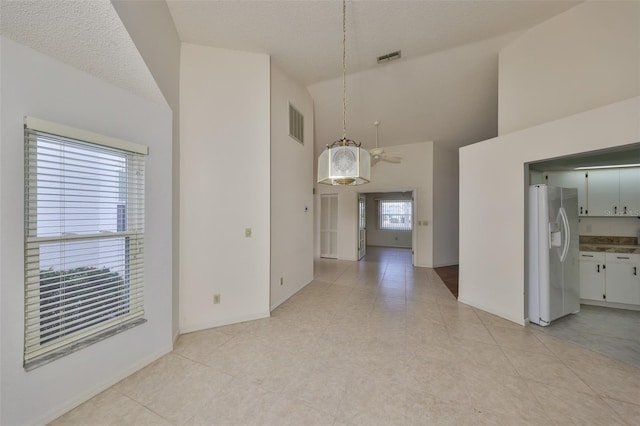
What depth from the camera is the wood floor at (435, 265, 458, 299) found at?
4.49 metres

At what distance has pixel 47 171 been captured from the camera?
5.40ft

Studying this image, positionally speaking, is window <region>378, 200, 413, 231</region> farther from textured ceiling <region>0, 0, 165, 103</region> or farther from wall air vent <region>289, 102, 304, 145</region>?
textured ceiling <region>0, 0, 165, 103</region>

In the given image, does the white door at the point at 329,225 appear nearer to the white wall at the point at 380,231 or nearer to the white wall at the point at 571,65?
the white wall at the point at 380,231

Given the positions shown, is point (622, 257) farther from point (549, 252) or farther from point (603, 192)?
point (549, 252)

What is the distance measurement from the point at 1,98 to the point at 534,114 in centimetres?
515

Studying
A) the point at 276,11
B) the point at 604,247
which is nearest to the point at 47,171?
the point at 276,11

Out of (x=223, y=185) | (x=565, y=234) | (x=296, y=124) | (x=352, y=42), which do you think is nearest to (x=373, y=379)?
(x=223, y=185)

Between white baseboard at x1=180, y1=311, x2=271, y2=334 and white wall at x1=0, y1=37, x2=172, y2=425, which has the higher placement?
white wall at x1=0, y1=37, x2=172, y2=425

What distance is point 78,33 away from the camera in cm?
149

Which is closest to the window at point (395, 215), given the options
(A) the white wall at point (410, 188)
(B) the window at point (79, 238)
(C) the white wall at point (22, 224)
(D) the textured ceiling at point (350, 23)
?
(A) the white wall at point (410, 188)

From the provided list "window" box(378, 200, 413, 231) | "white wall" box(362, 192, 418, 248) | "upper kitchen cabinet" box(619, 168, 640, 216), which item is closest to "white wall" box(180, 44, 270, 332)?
"upper kitchen cabinet" box(619, 168, 640, 216)

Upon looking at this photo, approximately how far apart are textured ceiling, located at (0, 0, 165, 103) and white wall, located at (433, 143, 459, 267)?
6454 millimetres

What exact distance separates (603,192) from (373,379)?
4891 mm

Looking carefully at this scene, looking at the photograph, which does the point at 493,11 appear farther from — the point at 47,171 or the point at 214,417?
the point at 214,417
